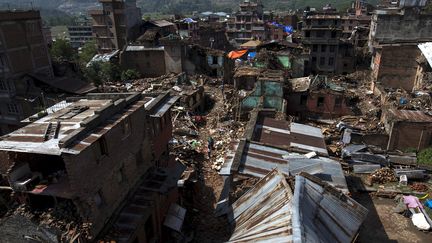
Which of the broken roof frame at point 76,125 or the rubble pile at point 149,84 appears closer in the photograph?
the broken roof frame at point 76,125

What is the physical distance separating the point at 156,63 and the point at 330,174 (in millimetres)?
33394

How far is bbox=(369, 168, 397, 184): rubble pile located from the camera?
18891 mm

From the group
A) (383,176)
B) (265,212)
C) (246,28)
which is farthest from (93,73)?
(246,28)

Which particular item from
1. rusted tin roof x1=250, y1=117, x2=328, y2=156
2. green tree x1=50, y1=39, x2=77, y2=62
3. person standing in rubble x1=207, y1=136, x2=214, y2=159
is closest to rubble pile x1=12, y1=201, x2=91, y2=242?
rusted tin roof x1=250, y1=117, x2=328, y2=156

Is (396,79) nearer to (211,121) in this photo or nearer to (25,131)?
(211,121)

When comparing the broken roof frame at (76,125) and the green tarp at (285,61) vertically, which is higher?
the broken roof frame at (76,125)

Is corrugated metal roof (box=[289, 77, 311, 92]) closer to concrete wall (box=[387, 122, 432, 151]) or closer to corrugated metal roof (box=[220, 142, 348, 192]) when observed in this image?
concrete wall (box=[387, 122, 432, 151])

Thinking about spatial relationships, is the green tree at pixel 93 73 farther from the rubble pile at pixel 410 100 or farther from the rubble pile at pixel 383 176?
the rubble pile at pixel 410 100

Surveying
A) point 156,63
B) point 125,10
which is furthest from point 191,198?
point 125,10

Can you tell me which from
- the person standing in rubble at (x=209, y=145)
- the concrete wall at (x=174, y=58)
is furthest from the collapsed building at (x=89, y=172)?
the concrete wall at (x=174, y=58)

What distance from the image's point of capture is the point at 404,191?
17.8 meters

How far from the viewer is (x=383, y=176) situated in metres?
19.0

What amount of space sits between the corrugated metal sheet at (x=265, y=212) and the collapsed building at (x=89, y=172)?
→ 4038mm

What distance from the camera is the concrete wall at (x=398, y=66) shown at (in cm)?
3456
